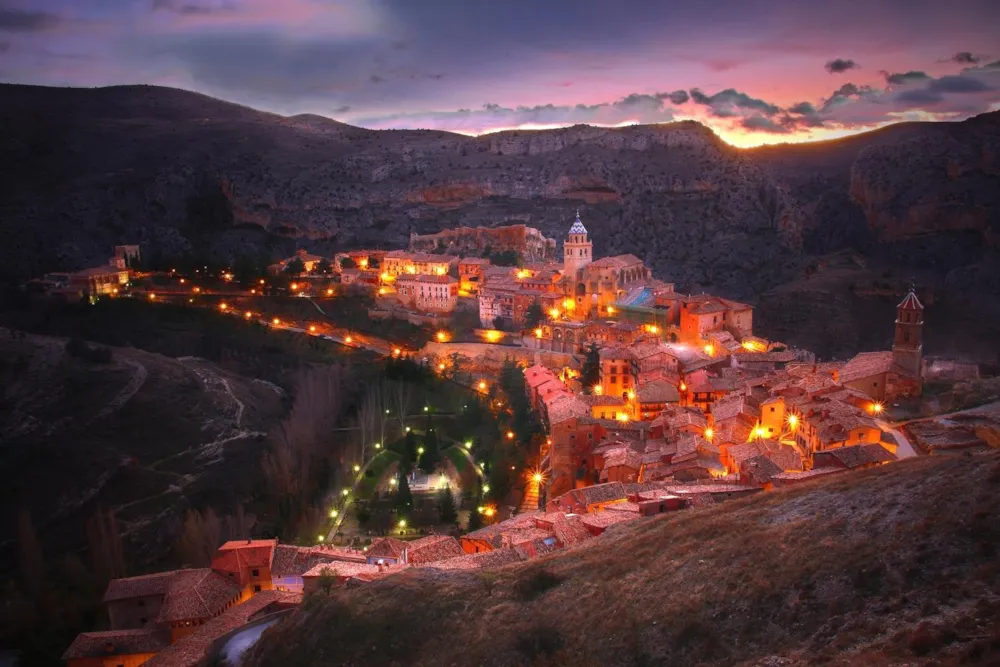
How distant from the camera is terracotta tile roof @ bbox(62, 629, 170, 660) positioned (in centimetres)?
1792

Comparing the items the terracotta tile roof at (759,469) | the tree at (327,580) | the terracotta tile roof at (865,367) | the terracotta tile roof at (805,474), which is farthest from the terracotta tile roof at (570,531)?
the terracotta tile roof at (865,367)

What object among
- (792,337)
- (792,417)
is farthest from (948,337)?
(792,417)

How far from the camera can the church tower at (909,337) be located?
24594 mm

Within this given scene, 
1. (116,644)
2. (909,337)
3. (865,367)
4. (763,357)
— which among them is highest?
(909,337)

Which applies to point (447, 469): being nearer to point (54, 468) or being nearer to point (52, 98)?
point (54, 468)

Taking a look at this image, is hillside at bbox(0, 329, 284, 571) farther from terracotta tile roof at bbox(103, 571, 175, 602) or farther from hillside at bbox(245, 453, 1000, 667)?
hillside at bbox(245, 453, 1000, 667)

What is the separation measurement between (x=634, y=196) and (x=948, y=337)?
30.3m

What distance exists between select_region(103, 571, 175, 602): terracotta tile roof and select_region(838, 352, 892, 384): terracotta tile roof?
2085 cm

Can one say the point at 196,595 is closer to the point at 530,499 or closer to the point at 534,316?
the point at 530,499

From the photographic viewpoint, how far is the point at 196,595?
63.1ft

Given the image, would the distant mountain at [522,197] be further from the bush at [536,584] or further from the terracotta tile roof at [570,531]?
the bush at [536,584]

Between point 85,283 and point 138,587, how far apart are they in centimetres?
3694

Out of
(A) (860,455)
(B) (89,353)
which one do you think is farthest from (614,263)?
(B) (89,353)

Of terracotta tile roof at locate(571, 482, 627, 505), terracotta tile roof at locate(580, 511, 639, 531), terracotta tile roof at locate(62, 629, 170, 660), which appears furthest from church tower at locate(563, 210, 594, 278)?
terracotta tile roof at locate(62, 629, 170, 660)
